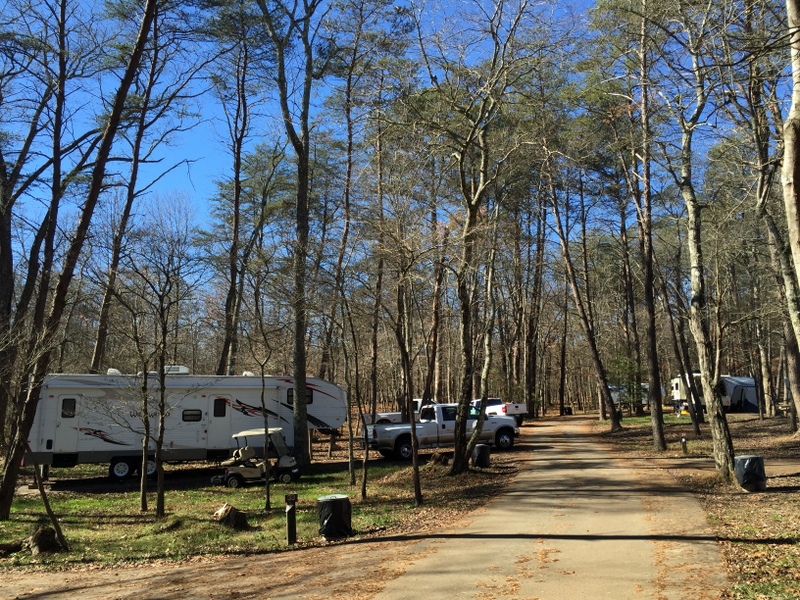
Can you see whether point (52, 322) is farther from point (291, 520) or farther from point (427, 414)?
point (427, 414)

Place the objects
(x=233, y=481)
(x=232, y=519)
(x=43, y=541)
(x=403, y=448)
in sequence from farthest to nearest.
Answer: (x=403, y=448), (x=233, y=481), (x=232, y=519), (x=43, y=541)

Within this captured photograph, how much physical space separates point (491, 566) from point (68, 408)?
14.5 m

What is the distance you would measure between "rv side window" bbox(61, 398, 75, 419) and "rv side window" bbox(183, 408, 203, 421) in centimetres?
294

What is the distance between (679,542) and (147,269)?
11925 mm

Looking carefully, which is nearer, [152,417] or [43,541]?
[43,541]

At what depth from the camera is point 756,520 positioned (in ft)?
28.7

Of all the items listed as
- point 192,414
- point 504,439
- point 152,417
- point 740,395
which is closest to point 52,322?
point 152,417

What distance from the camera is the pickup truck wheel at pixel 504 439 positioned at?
821 inches

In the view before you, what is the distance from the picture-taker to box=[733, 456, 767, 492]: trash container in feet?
36.3

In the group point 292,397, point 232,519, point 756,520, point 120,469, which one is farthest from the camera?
point 292,397

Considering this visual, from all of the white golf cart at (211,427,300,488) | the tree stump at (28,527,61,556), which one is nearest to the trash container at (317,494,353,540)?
the tree stump at (28,527,61,556)

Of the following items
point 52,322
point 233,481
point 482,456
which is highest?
point 52,322

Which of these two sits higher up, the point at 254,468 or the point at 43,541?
the point at 254,468

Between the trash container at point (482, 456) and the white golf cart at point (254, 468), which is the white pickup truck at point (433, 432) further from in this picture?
the trash container at point (482, 456)
